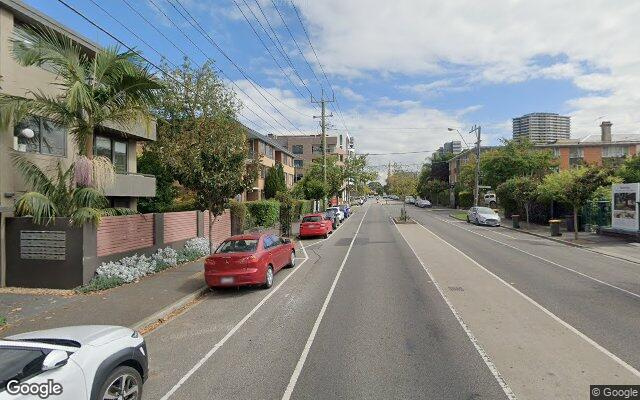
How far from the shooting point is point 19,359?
4047mm

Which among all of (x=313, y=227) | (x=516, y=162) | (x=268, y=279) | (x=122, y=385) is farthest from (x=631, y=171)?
(x=122, y=385)

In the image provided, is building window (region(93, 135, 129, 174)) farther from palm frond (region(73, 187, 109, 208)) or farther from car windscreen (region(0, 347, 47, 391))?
car windscreen (region(0, 347, 47, 391))

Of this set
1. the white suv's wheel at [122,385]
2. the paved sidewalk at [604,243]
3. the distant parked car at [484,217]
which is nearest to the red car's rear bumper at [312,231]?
the paved sidewalk at [604,243]

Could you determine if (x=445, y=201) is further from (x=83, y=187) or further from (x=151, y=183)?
(x=83, y=187)

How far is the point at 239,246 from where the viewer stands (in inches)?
471

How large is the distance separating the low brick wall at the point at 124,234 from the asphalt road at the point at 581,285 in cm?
1137

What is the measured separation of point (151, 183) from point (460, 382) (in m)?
19.4

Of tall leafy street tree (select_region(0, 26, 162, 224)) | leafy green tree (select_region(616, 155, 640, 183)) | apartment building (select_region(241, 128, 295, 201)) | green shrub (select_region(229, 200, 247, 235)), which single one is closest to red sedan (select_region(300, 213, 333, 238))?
green shrub (select_region(229, 200, 247, 235))

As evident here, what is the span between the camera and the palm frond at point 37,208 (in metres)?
11.1

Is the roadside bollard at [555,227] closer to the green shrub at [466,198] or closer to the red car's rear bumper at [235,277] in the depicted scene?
the red car's rear bumper at [235,277]

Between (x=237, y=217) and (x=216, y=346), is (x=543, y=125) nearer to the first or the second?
(x=237, y=217)

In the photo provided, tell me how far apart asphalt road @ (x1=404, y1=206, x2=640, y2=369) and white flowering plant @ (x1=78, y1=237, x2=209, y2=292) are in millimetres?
10587

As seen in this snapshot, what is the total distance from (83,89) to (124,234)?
189 inches

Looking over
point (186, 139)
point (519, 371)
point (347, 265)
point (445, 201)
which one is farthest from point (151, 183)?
point (445, 201)
